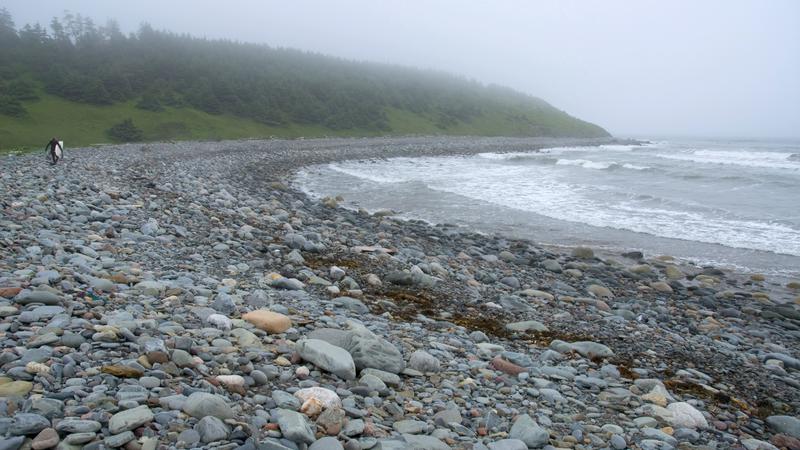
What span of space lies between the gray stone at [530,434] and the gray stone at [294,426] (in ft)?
5.64

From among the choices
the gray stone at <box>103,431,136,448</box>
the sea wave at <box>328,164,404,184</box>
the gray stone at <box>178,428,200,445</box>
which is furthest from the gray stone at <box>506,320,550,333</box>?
the sea wave at <box>328,164,404,184</box>

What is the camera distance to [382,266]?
31.4 feet

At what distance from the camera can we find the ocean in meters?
15.0

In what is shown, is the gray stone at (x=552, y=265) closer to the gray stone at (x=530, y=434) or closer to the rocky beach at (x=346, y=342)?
the rocky beach at (x=346, y=342)

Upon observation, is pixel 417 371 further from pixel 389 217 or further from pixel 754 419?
pixel 389 217

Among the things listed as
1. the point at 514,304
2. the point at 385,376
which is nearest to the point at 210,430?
the point at 385,376

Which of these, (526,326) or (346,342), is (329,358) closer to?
(346,342)

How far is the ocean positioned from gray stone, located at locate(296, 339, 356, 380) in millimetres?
11293

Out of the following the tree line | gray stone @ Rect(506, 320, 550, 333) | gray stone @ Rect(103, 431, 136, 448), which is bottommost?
gray stone @ Rect(506, 320, 550, 333)

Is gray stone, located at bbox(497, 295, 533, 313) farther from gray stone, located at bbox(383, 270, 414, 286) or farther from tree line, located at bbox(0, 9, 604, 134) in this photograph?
tree line, located at bbox(0, 9, 604, 134)

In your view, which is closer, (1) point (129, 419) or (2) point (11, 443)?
(2) point (11, 443)

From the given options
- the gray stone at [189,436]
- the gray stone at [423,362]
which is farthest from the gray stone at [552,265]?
the gray stone at [189,436]

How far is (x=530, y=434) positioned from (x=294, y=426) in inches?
77.4

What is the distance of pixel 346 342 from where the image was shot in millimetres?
4914
